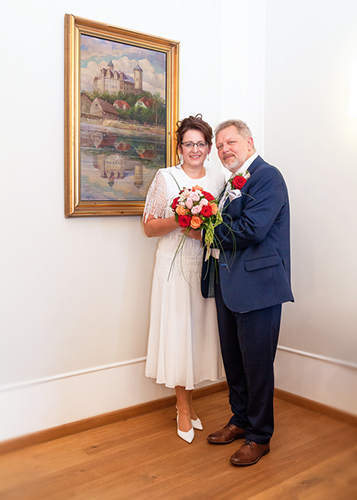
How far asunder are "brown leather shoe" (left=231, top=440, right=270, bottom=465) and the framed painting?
1.46 meters

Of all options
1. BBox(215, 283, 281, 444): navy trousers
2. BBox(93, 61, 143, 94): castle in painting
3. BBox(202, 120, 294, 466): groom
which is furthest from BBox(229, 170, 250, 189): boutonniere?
BBox(93, 61, 143, 94): castle in painting

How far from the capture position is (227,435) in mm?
2670

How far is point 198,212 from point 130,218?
0.75 metres

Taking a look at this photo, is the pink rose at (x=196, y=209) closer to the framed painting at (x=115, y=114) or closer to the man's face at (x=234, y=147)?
the man's face at (x=234, y=147)

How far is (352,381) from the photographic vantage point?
196 centimetres

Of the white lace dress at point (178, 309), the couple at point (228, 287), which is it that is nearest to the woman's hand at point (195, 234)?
the couple at point (228, 287)

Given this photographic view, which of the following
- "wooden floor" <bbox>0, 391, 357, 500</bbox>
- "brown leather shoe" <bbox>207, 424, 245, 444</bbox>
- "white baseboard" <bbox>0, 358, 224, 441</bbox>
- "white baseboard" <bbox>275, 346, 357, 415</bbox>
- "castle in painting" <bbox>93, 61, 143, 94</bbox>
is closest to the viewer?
"wooden floor" <bbox>0, 391, 357, 500</bbox>

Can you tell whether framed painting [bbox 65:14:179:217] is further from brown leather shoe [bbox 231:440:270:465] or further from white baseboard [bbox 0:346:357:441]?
brown leather shoe [bbox 231:440:270:465]

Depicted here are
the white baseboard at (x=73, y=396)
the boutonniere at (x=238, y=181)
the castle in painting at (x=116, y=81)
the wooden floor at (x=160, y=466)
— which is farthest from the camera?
the castle in painting at (x=116, y=81)

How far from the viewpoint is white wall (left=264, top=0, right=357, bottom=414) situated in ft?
9.21

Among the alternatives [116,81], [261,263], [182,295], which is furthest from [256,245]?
[116,81]

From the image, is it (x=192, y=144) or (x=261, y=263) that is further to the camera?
(x=192, y=144)

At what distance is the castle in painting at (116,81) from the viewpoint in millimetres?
2768

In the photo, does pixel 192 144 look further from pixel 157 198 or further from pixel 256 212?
pixel 256 212
